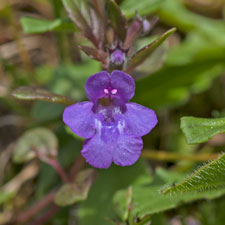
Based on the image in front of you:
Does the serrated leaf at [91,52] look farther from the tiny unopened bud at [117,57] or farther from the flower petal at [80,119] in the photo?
the flower petal at [80,119]

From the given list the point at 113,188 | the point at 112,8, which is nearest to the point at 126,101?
the point at 112,8

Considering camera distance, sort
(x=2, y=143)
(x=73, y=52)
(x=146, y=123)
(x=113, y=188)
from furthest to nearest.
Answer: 1. (x=73, y=52)
2. (x=2, y=143)
3. (x=113, y=188)
4. (x=146, y=123)

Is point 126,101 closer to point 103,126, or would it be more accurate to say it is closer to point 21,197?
point 103,126

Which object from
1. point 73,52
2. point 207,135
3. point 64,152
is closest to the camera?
point 207,135

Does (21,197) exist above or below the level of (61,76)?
below

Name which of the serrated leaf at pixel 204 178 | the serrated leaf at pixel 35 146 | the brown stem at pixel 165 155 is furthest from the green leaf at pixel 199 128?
the brown stem at pixel 165 155

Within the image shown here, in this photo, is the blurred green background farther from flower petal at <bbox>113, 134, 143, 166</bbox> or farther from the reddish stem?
flower petal at <bbox>113, 134, 143, 166</bbox>

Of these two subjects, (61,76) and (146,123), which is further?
(61,76)

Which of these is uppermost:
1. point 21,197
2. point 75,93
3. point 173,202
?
point 173,202

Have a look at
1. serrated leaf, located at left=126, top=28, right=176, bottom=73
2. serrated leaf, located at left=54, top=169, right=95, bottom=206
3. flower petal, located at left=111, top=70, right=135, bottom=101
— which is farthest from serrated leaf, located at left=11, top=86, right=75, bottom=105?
serrated leaf, located at left=54, top=169, right=95, bottom=206
